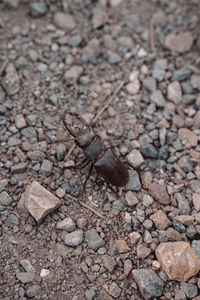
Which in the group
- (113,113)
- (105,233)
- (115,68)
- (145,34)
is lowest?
(105,233)

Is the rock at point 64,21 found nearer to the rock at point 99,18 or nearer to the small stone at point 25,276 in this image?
the rock at point 99,18

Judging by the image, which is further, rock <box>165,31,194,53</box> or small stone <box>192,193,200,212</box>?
rock <box>165,31,194,53</box>

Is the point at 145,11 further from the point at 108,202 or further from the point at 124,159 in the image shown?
the point at 108,202

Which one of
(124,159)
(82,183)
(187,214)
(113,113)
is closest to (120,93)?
(113,113)

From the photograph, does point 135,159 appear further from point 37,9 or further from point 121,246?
point 37,9

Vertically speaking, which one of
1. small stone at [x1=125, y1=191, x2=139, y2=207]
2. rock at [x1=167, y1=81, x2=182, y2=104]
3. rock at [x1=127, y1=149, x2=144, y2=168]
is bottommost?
small stone at [x1=125, y1=191, x2=139, y2=207]

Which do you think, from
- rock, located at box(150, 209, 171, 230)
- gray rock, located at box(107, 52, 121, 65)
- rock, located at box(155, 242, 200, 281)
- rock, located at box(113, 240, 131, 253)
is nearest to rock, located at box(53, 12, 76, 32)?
gray rock, located at box(107, 52, 121, 65)

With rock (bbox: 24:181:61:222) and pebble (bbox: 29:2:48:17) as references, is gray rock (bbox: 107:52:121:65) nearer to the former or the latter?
pebble (bbox: 29:2:48:17)
